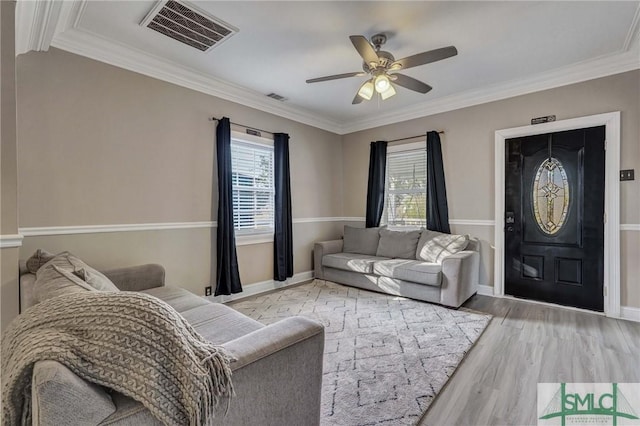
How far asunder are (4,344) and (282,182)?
11.4ft

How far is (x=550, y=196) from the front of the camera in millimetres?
3506

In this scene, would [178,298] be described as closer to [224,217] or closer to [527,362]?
[224,217]

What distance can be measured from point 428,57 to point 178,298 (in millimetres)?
2764

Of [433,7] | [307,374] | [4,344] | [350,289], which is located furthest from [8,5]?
[350,289]

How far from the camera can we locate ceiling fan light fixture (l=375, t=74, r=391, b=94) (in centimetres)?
264

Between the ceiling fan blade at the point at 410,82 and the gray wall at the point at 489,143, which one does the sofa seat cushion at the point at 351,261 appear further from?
the ceiling fan blade at the point at 410,82

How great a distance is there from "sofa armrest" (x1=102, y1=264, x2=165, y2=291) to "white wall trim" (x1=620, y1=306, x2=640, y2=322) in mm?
4597

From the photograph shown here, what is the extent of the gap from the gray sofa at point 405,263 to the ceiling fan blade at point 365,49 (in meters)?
2.29

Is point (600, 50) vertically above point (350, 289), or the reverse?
point (600, 50)

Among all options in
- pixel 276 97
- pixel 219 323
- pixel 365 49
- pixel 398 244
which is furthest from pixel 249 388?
pixel 276 97

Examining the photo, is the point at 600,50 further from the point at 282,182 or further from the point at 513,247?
the point at 282,182

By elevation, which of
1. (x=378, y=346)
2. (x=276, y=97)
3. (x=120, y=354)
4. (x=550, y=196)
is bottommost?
(x=378, y=346)

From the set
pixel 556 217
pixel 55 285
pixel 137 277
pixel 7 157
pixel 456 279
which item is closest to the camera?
pixel 55 285

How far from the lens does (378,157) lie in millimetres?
4887
